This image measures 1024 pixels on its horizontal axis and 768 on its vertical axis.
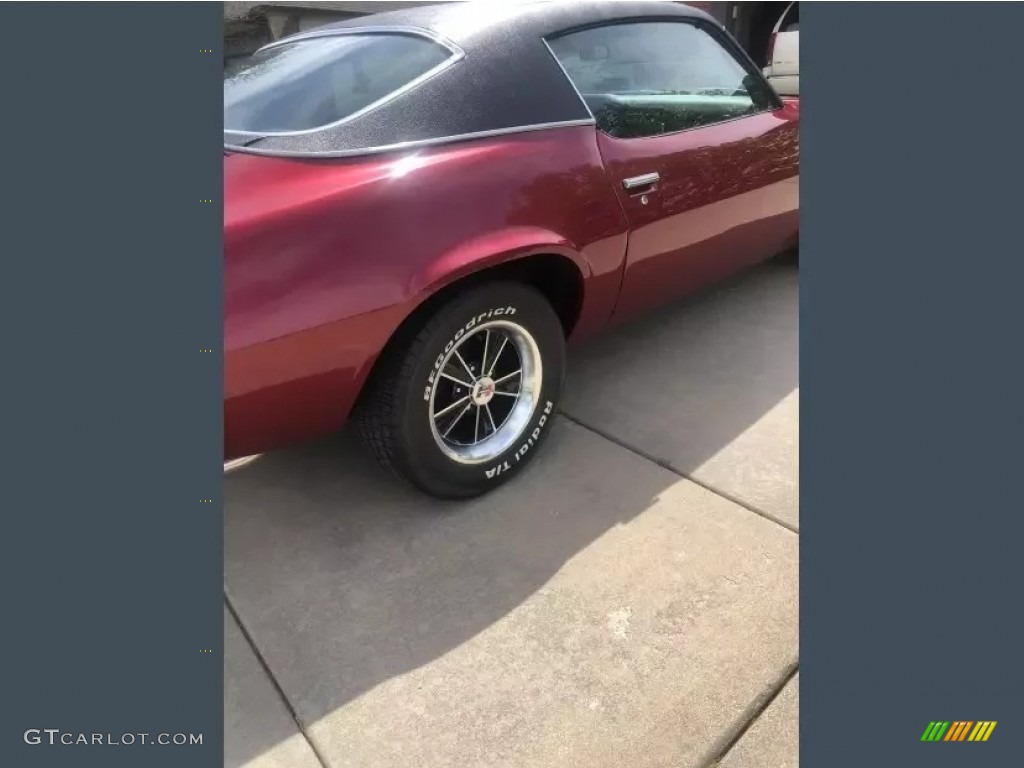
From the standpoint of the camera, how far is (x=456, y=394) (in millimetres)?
2525

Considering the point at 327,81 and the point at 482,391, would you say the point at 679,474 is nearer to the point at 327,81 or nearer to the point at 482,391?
the point at 482,391

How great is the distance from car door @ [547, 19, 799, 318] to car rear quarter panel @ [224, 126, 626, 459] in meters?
0.50

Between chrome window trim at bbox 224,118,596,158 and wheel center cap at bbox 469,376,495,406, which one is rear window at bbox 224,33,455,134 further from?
wheel center cap at bbox 469,376,495,406

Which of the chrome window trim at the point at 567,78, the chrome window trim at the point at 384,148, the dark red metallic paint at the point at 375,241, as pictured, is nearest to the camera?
the dark red metallic paint at the point at 375,241

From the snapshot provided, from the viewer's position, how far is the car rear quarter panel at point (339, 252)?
5.98ft

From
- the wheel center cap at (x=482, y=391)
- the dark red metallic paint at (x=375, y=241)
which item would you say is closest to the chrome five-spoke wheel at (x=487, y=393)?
the wheel center cap at (x=482, y=391)

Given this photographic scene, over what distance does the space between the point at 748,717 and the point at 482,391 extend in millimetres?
1261

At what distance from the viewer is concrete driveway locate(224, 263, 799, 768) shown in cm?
178

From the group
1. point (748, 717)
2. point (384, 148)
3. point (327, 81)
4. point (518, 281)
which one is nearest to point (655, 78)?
point (518, 281)

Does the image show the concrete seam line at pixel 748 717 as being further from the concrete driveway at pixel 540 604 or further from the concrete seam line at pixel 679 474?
the concrete seam line at pixel 679 474

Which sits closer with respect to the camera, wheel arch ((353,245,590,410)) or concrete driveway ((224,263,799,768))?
concrete driveway ((224,263,799,768))

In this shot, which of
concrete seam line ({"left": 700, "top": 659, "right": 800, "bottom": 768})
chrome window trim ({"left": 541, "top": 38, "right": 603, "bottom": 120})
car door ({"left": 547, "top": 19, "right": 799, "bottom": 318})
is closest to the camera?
concrete seam line ({"left": 700, "top": 659, "right": 800, "bottom": 768})

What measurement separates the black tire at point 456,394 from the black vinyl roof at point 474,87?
512 millimetres

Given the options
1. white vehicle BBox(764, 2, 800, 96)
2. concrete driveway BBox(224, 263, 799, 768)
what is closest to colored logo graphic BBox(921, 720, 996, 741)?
concrete driveway BBox(224, 263, 799, 768)
